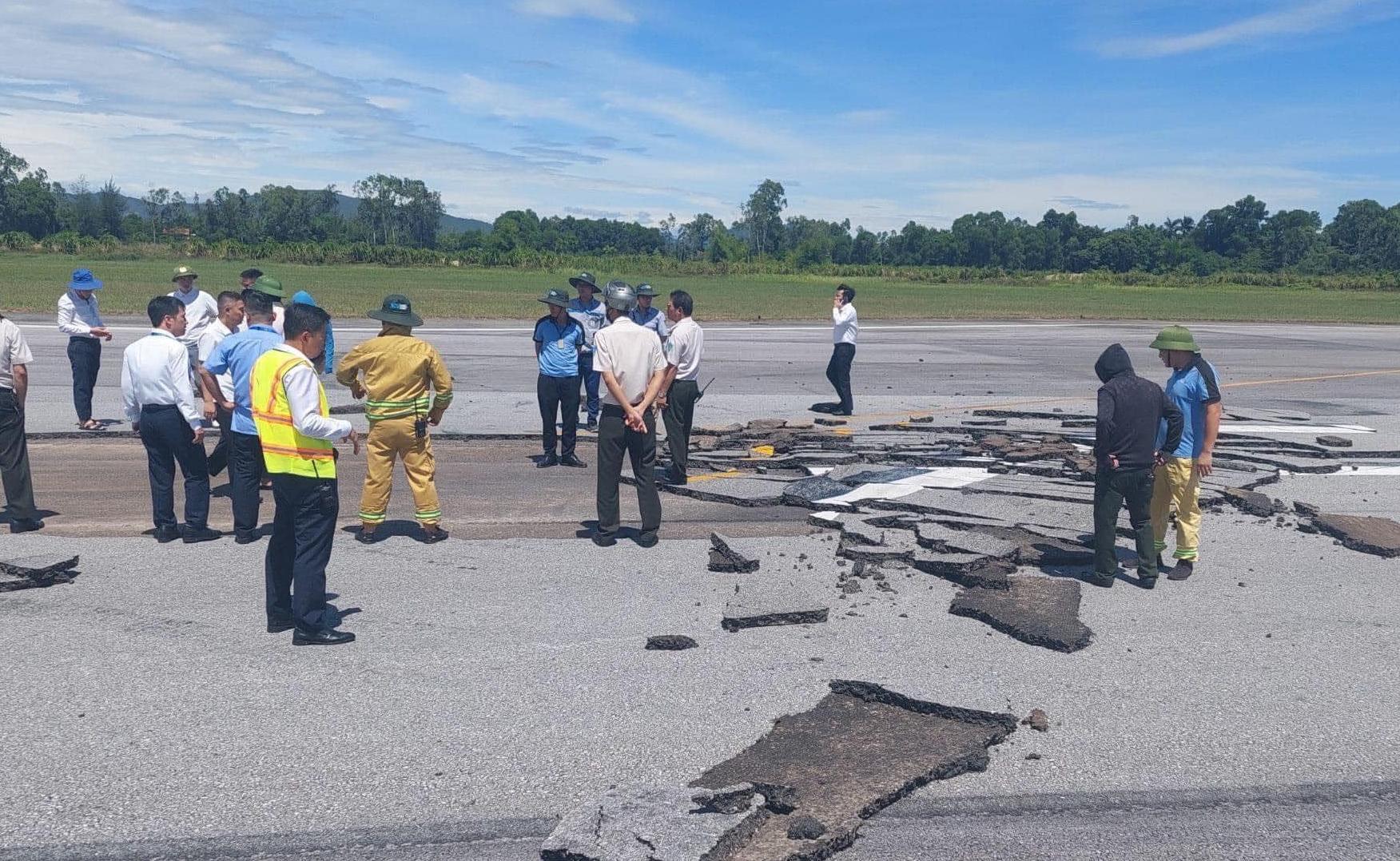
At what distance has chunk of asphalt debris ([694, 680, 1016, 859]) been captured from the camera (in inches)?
176

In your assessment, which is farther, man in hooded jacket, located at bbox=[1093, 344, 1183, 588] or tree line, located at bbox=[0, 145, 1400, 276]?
tree line, located at bbox=[0, 145, 1400, 276]

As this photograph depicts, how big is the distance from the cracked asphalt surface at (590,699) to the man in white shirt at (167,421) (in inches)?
12.0

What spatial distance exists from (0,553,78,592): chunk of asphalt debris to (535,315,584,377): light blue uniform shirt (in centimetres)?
545

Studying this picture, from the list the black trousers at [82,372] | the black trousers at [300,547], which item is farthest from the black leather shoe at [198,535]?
the black trousers at [82,372]

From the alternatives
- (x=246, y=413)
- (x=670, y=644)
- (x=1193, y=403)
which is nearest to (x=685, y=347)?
(x=246, y=413)

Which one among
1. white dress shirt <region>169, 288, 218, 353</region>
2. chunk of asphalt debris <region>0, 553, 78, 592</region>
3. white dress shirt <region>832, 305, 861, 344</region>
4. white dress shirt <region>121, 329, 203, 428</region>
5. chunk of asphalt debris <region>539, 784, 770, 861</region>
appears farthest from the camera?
white dress shirt <region>832, 305, 861, 344</region>

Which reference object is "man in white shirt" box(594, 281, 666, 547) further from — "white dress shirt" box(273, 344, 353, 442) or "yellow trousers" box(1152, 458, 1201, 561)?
"yellow trousers" box(1152, 458, 1201, 561)

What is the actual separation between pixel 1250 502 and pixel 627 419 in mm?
5954

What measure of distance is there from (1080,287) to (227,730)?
92.8 metres

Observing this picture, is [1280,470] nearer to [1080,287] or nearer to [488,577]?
[488,577]

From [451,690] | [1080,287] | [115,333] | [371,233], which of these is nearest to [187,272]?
[451,690]

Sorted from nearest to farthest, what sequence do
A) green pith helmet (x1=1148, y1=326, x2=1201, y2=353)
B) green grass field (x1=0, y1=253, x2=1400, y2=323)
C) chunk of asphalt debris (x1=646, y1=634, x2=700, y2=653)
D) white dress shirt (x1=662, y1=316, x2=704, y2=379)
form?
chunk of asphalt debris (x1=646, y1=634, x2=700, y2=653), green pith helmet (x1=1148, y1=326, x2=1201, y2=353), white dress shirt (x1=662, y1=316, x2=704, y2=379), green grass field (x1=0, y1=253, x2=1400, y2=323)

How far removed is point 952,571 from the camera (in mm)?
8039

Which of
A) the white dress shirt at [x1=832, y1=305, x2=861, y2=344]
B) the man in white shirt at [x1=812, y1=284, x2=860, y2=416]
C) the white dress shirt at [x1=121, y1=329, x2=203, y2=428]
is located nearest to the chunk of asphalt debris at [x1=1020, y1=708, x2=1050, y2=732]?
the white dress shirt at [x1=121, y1=329, x2=203, y2=428]
